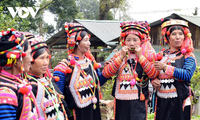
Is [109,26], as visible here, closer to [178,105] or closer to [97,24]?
[97,24]

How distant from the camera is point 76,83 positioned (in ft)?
9.28

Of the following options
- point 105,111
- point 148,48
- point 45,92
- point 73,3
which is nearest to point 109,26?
point 73,3

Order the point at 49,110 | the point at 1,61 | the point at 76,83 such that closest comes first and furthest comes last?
the point at 1,61 < the point at 49,110 < the point at 76,83

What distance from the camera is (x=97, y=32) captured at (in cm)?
1094

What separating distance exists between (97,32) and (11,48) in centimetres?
933

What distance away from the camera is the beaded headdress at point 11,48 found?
1.72 m

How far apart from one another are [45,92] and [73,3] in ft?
55.2

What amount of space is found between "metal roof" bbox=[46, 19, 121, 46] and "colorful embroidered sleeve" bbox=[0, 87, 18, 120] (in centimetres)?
A: 871

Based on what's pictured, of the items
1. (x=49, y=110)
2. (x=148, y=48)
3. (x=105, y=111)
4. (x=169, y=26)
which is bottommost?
(x=105, y=111)

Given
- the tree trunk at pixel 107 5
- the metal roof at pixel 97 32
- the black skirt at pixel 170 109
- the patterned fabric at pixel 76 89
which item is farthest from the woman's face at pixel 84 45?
the tree trunk at pixel 107 5

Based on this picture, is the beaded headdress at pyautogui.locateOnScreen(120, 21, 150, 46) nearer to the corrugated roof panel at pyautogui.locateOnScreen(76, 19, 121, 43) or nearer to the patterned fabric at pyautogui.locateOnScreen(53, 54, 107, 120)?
the patterned fabric at pyautogui.locateOnScreen(53, 54, 107, 120)

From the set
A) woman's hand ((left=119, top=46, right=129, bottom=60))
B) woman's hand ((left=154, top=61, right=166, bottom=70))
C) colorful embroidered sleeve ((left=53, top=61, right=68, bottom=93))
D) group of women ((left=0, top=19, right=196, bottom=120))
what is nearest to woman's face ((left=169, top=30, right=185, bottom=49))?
group of women ((left=0, top=19, right=196, bottom=120))

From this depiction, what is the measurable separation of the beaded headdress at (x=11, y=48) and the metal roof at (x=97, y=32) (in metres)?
8.55

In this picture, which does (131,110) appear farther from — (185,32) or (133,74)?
(185,32)
